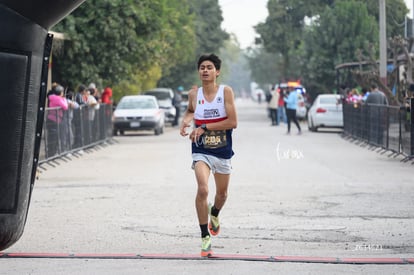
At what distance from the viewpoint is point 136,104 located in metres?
35.9

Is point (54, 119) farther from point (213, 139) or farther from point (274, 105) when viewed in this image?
point (274, 105)

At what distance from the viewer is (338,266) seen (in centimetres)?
809

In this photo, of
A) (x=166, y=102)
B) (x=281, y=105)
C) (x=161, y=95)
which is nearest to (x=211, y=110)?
(x=281, y=105)

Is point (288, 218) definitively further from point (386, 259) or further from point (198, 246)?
point (386, 259)

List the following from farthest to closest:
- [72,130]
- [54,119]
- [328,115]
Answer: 1. [328,115]
2. [72,130]
3. [54,119]

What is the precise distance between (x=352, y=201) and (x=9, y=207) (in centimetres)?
666

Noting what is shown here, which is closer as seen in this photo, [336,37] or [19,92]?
[19,92]

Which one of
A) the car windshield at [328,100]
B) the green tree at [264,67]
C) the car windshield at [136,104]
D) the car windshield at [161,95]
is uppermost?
the green tree at [264,67]

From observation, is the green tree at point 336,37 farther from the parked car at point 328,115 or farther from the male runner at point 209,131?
the male runner at point 209,131

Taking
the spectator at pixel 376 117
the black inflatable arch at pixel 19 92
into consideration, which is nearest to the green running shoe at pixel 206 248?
the black inflatable arch at pixel 19 92

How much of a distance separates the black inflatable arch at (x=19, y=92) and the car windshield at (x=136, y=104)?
2810cm

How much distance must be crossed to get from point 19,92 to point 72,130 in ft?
52.5

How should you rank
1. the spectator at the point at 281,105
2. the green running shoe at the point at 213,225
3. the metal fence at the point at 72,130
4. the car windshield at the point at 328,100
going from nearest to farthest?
1. the green running shoe at the point at 213,225
2. the metal fence at the point at 72,130
3. the car windshield at the point at 328,100
4. the spectator at the point at 281,105

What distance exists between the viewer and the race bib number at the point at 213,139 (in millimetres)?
8742
